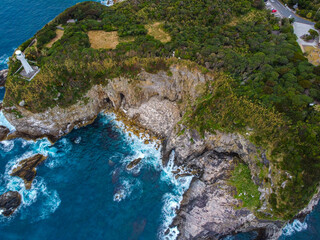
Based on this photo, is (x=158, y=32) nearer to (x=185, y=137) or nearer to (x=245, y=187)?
(x=185, y=137)

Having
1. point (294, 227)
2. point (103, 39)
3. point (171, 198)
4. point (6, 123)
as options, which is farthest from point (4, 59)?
point (294, 227)

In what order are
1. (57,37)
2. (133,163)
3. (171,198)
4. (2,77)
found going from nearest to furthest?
(171,198) < (133,163) < (57,37) < (2,77)

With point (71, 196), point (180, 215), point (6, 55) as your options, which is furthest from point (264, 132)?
point (6, 55)

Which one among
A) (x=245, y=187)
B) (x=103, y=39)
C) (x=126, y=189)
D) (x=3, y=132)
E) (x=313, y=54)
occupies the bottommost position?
(x=126, y=189)

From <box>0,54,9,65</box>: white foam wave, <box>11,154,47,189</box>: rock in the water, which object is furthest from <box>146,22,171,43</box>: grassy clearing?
<box>0,54,9,65</box>: white foam wave

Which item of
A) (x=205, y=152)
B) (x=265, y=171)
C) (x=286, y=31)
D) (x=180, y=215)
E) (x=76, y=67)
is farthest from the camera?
(x=286, y=31)

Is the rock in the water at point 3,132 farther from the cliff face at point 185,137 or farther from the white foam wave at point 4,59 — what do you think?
the white foam wave at point 4,59

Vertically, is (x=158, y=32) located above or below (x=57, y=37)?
above

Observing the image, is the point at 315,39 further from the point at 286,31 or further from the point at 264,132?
the point at 264,132
